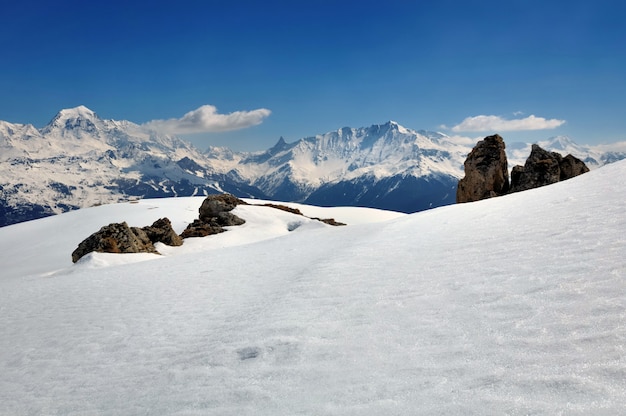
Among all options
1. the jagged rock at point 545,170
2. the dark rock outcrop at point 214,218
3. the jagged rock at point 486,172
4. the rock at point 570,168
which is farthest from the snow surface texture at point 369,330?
the jagged rock at point 486,172

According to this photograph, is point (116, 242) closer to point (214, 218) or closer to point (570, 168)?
point (214, 218)

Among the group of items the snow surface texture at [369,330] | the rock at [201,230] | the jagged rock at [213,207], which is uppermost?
the jagged rock at [213,207]

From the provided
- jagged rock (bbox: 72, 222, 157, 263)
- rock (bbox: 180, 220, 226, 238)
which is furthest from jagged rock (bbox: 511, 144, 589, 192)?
jagged rock (bbox: 72, 222, 157, 263)

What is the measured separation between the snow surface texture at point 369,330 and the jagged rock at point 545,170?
24.7 metres

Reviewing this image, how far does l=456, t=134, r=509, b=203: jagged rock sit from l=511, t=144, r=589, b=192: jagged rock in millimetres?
3185

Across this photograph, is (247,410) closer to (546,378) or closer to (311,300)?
(546,378)

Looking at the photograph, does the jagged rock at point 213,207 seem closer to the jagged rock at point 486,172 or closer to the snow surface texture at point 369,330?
the snow surface texture at point 369,330

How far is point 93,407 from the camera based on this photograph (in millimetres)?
5668

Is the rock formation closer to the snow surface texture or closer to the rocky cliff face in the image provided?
the snow surface texture

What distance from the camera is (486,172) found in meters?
42.1

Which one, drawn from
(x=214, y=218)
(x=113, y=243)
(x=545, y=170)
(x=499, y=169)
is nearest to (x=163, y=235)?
(x=113, y=243)

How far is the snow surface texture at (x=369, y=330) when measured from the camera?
427 centimetres

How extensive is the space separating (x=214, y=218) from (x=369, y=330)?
29502 mm

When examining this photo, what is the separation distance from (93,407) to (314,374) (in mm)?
3305
